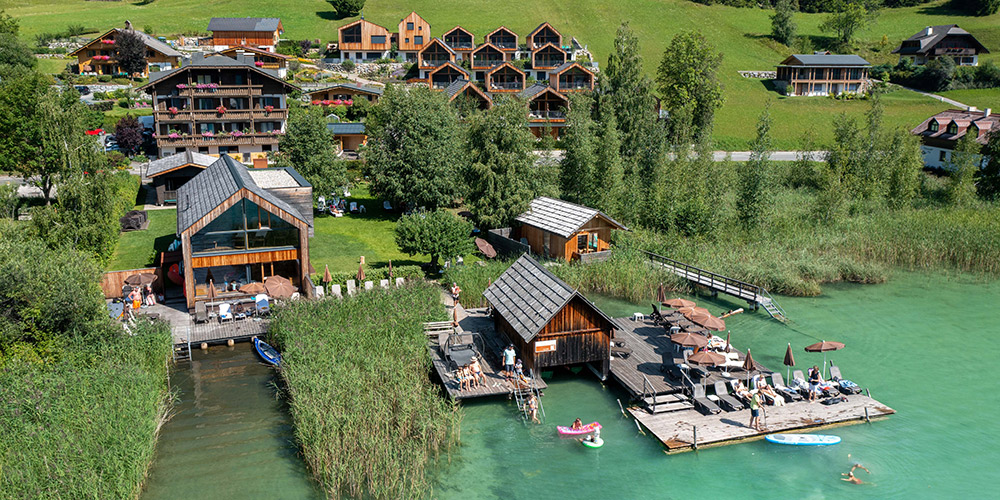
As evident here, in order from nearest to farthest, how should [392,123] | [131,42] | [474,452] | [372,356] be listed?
[474,452] → [372,356] → [392,123] → [131,42]

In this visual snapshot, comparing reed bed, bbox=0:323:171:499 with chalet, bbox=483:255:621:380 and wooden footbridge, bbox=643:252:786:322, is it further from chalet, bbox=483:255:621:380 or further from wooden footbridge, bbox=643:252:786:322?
wooden footbridge, bbox=643:252:786:322

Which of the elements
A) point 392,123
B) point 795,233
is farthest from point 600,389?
point 392,123

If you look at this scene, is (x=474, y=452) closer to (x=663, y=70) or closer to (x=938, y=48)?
(x=663, y=70)

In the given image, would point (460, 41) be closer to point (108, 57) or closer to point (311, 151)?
point (108, 57)

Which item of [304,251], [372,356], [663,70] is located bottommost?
[372,356]

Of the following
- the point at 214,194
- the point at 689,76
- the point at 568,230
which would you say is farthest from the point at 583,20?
A: the point at 214,194

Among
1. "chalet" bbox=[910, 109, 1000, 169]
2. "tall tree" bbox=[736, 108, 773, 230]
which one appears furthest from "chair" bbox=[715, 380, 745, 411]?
"chalet" bbox=[910, 109, 1000, 169]

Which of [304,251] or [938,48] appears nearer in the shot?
[304,251]
